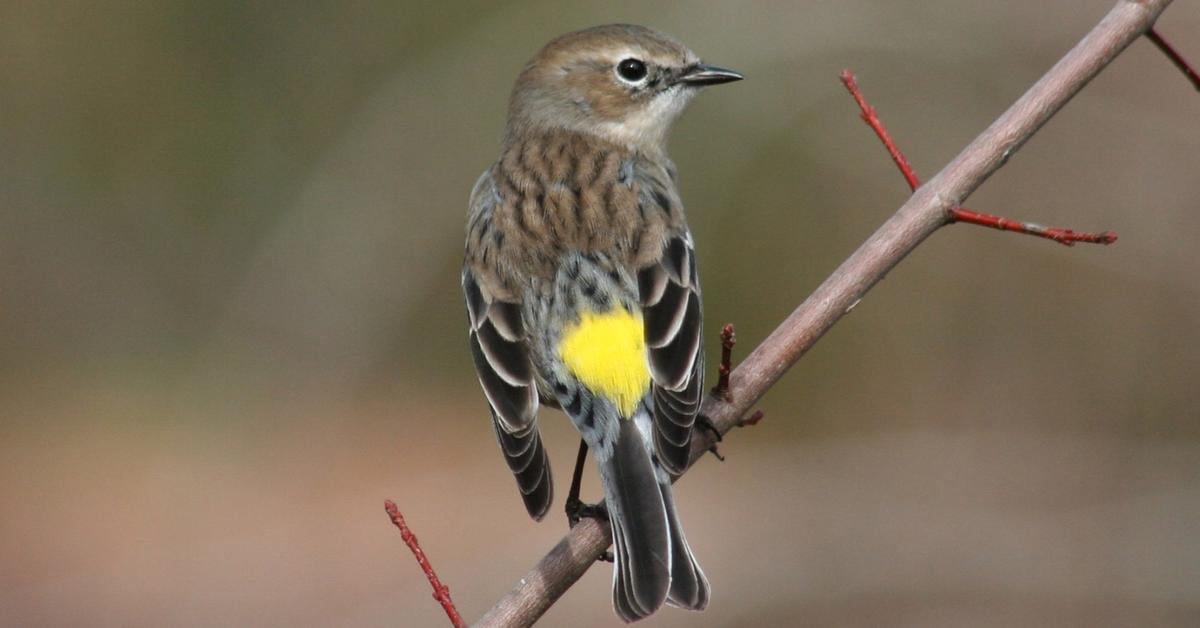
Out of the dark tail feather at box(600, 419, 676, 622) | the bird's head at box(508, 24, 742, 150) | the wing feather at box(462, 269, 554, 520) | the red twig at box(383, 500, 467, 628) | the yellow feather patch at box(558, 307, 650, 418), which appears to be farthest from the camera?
the bird's head at box(508, 24, 742, 150)

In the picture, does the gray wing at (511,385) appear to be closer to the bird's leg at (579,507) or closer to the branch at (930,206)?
the bird's leg at (579,507)

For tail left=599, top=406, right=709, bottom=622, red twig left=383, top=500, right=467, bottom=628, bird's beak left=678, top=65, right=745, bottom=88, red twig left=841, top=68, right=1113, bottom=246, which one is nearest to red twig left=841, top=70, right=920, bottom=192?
red twig left=841, top=68, right=1113, bottom=246

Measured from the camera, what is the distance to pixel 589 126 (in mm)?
6609

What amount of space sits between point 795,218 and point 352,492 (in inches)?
176

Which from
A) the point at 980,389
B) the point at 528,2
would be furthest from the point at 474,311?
the point at 528,2

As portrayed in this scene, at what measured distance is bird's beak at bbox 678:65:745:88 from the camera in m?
6.28

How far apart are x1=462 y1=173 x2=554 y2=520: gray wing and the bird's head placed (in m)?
1.24

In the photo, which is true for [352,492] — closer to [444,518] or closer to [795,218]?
[444,518]

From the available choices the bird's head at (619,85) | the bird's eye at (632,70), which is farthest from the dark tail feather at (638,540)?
the bird's eye at (632,70)

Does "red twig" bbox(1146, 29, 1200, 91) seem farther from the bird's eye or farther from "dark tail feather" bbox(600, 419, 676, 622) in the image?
the bird's eye

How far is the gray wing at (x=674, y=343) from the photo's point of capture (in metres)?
4.78

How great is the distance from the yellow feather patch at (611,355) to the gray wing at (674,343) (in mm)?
51

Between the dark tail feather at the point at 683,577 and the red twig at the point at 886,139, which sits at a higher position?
the red twig at the point at 886,139

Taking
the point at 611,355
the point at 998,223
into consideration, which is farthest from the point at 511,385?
the point at 998,223
